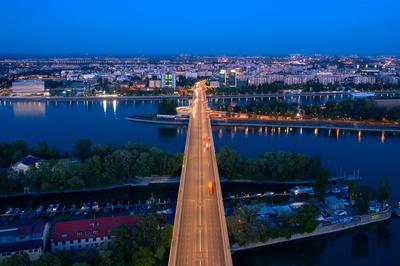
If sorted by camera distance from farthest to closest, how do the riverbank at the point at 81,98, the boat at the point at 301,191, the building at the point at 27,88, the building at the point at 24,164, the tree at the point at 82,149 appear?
the building at the point at 27,88
the riverbank at the point at 81,98
the tree at the point at 82,149
the building at the point at 24,164
the boat at the point at 301,191

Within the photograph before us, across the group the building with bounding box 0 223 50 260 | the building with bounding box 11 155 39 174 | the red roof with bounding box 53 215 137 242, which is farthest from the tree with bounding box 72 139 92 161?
the red roof with bounding box 53 215 137 242

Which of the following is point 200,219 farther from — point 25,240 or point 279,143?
point 279,143

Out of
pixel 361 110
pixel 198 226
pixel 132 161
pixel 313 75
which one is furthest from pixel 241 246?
pixel 313 75

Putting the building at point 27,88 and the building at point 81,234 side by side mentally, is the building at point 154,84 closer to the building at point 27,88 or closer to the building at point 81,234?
the building at point 27,88

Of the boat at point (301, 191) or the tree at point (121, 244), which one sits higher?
the tree at point (121, 244)

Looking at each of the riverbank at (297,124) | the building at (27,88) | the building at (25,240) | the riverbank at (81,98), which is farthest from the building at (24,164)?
the building at (27,88)

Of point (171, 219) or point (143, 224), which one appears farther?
point (171, 219)

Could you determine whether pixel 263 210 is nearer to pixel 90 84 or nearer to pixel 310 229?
pixel 310 229

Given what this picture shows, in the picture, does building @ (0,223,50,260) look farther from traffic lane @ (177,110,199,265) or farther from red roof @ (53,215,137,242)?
traffic lane @ (177,110,199,265)

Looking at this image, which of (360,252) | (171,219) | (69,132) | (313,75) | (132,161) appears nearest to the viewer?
(360,252)

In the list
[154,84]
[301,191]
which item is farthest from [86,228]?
[154,84]
